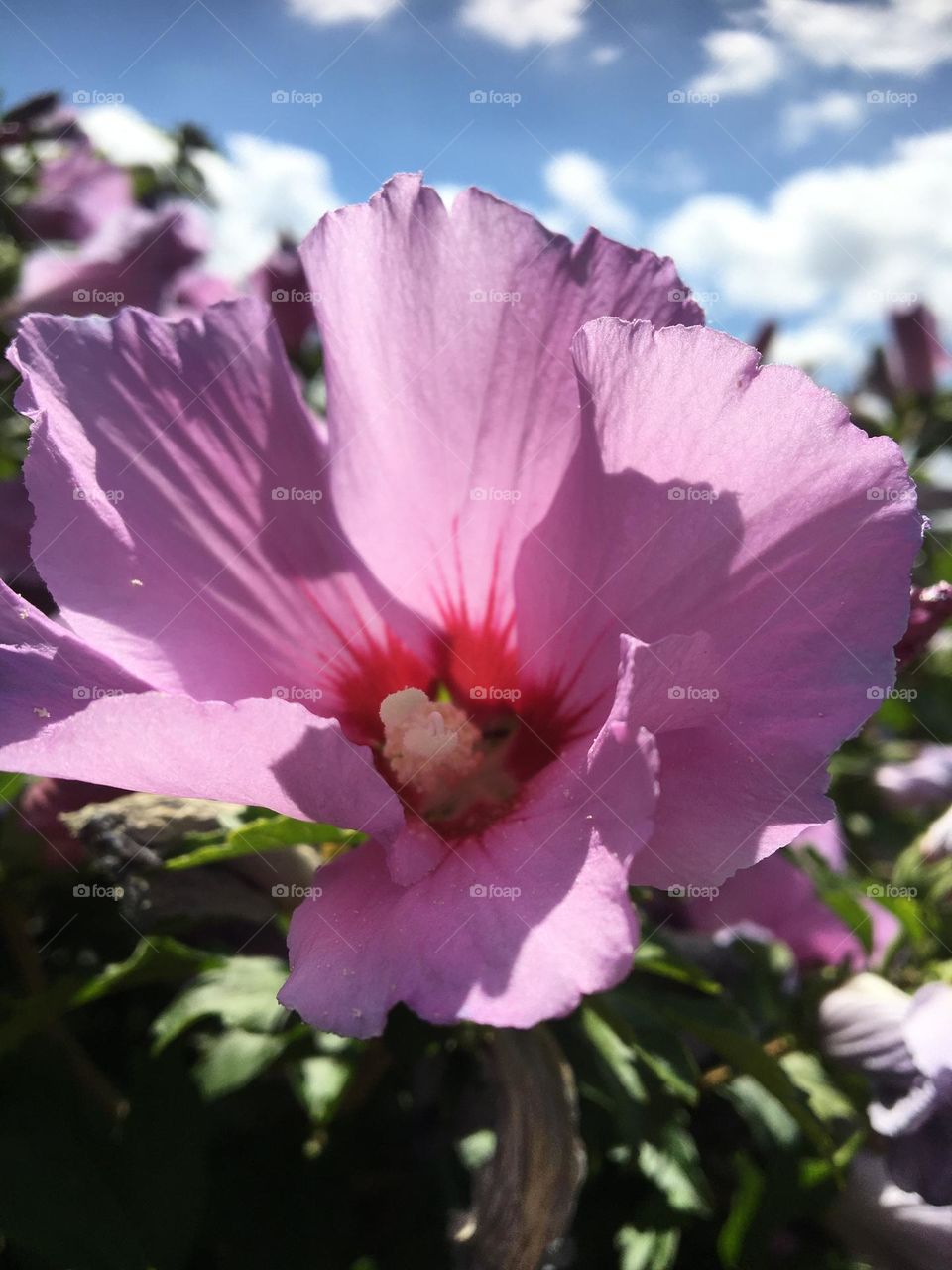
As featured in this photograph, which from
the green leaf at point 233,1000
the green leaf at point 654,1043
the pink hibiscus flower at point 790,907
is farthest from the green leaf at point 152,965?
the pink hibiscus flower at point 790,907

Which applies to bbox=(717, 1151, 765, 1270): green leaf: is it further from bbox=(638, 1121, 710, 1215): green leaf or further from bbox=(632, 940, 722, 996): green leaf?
bbox=(632, 940, 722, 996): green leaf

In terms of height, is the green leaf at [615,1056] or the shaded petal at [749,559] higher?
the shaded petal at [749,559]

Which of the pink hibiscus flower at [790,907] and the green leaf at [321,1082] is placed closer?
the green leaf at [321,1082]

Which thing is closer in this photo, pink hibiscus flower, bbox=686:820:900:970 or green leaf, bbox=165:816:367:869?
green leaf, bbox=165:816:367:869

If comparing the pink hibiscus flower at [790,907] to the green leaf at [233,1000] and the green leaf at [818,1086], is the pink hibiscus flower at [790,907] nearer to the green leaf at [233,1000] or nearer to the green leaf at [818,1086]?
the green leaf at [818,1086]

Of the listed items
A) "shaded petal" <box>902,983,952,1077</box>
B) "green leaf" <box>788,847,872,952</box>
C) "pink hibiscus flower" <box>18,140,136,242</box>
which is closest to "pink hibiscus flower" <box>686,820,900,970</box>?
"green leaf" <box>788,847,872,952</box>

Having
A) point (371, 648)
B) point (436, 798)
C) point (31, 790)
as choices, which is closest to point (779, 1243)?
point (436, 798)

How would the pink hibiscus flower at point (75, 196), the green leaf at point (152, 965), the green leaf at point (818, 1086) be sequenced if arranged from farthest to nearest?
1. the pink hibiscus flower at point (75, 196)
2. the green leaf at point (818, 1086)
3. the green leaf at point (152, 965)

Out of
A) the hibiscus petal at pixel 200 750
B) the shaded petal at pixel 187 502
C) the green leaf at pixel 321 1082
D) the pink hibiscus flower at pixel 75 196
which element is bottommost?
the green leaf at pixel 321 1082
